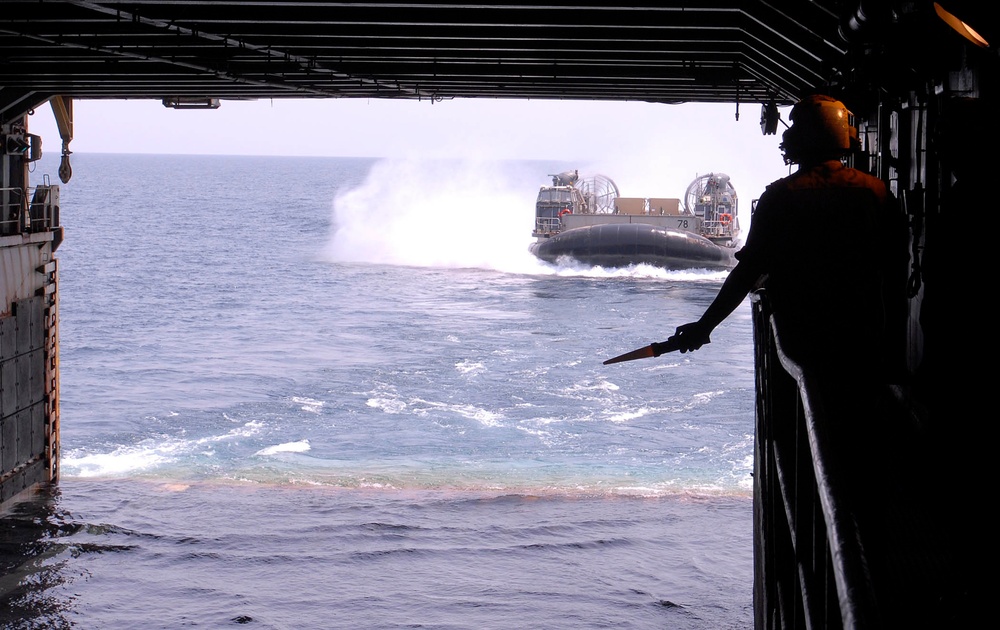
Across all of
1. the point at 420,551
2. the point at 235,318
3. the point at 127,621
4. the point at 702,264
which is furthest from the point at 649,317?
the point at 127,621

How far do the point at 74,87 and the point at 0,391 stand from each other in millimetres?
4975

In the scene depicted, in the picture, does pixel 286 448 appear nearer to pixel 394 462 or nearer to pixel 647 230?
pixel 394 462

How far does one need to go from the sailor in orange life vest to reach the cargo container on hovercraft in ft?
148

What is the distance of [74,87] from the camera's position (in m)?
18.0

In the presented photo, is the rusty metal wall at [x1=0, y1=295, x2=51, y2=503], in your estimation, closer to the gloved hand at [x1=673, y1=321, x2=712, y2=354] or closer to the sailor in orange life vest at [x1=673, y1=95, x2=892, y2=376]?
the gloved hand at [x1=673, y1=321, x2=712, y2=354]

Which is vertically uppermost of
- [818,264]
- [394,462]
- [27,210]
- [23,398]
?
[27,210]

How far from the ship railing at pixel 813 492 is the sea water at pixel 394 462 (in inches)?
390

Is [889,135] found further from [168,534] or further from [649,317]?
[649,317]

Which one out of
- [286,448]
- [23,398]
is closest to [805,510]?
[23,398]

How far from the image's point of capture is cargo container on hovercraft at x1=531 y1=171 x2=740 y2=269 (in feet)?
163

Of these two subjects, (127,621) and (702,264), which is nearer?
(127,621)

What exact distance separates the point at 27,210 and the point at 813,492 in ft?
54.5

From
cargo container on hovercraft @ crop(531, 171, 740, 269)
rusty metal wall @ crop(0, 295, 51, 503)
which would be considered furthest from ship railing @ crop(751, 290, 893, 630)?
cargo container on hovercraft @ crop(531, 171, 740, 269)

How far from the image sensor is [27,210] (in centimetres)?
1736
